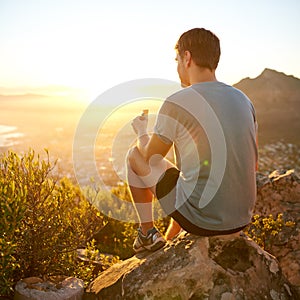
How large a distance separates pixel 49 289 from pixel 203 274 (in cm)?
145

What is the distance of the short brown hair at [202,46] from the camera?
10.8ft

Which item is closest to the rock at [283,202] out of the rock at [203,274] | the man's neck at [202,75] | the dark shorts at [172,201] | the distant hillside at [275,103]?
the rock at [203,274]

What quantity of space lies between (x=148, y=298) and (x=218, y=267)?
24.8 inches

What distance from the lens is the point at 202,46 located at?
10.8ft

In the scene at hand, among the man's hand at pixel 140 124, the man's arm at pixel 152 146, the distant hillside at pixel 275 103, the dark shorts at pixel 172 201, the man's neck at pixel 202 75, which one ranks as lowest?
the distant hillside at pixel 275 103

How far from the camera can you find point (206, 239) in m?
3.52

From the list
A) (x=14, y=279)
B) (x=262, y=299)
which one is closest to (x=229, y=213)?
(x=262, y=299)

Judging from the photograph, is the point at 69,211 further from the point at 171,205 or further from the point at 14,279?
the point at 171,205

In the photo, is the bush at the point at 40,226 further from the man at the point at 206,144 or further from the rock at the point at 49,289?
the man at the point at 206,144

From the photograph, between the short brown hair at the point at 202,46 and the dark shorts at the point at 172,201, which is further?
the dark shorts at the point at 172,201

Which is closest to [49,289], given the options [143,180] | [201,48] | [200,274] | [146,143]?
[143,180]

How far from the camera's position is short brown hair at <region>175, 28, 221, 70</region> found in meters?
3.29

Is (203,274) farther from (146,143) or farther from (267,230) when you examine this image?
(267,230)

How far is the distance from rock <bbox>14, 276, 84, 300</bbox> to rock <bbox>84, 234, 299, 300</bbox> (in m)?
0.18
